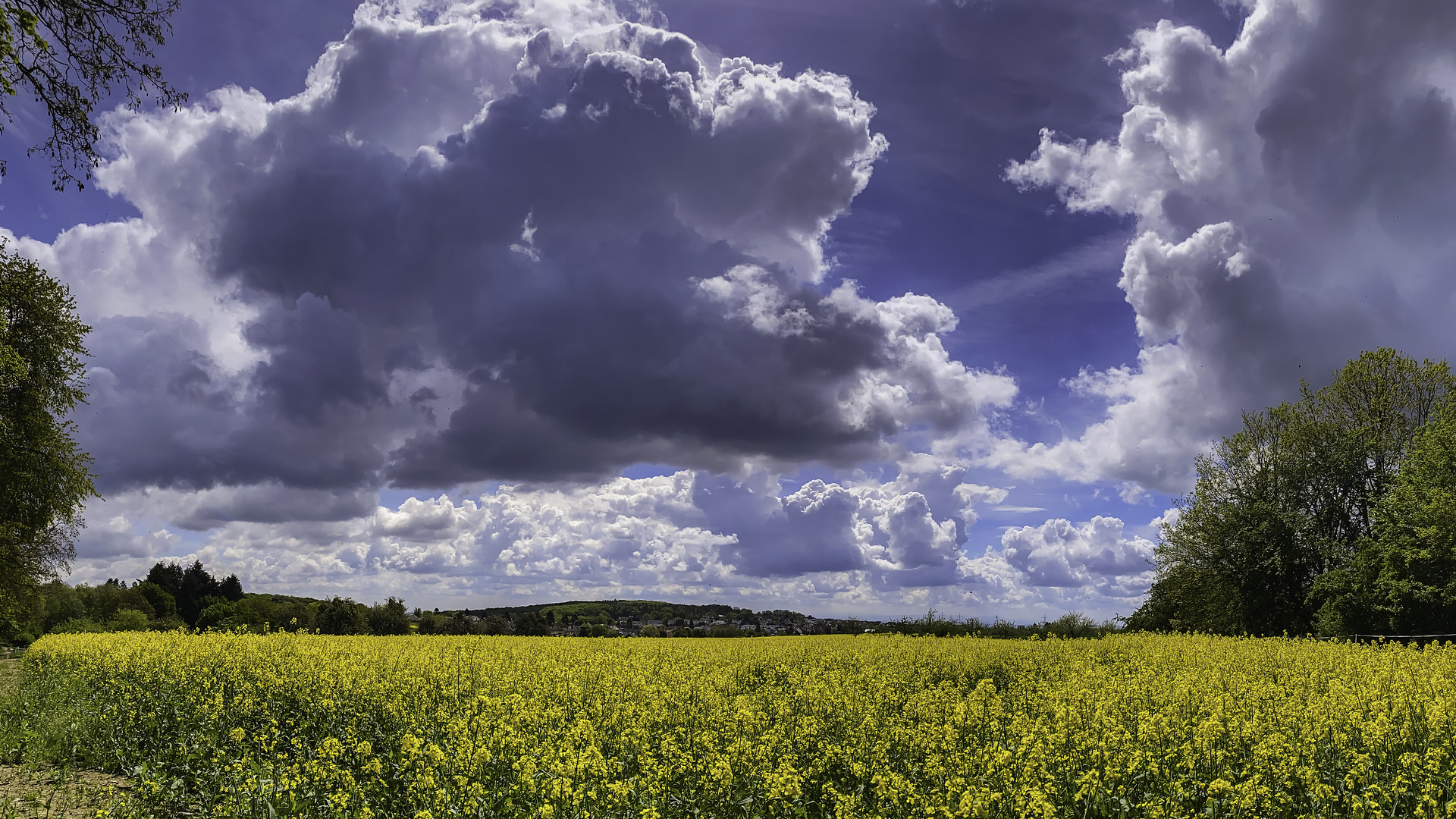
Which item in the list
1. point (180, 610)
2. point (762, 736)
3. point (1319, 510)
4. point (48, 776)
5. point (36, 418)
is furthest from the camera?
point (180, 610)

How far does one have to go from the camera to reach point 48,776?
1168 cm

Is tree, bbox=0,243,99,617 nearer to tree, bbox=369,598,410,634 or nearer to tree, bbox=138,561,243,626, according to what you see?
tree, bbox=369,598,410,634

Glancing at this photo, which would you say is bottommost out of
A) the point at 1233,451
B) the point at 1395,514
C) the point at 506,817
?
the point at 506,817

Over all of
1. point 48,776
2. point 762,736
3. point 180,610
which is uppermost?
point 762,736

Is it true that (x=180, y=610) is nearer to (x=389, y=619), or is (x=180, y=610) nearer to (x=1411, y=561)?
(x=389, y=619)

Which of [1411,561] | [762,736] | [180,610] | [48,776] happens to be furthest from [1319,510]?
[180,610]

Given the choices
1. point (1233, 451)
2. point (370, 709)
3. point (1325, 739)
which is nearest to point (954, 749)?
point (1325, 739)

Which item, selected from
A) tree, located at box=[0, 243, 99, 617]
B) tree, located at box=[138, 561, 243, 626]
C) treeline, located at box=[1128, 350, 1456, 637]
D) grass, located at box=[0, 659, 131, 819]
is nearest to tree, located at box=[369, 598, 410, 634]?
tree, located at box=[0, 243, 99, 617]

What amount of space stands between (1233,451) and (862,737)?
35.9 meters

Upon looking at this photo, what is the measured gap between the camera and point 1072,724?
8.46 m

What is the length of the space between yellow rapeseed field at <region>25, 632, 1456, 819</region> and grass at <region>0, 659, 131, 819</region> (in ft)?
1.52

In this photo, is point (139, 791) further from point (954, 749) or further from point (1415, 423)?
point (1415, 423)

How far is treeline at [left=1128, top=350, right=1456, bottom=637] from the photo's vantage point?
96.4ft

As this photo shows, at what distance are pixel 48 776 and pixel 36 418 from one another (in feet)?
55.8
